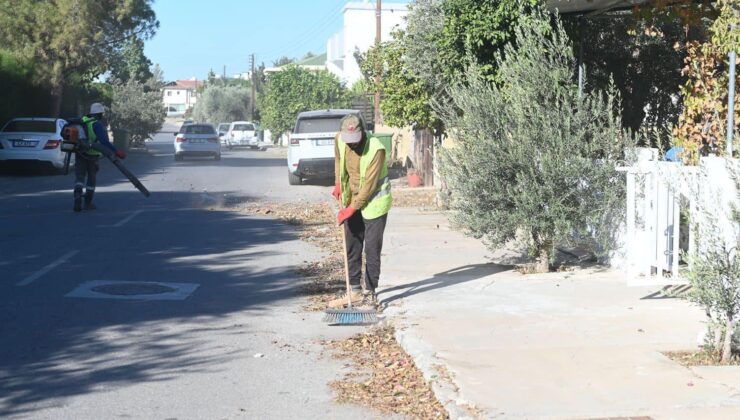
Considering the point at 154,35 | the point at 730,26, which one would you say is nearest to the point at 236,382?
the point at 730,26

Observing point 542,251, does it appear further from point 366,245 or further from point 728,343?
point 728,343

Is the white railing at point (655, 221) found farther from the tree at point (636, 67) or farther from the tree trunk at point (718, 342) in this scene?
the tree at point (636, 67)

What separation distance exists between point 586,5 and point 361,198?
4153 millimetres

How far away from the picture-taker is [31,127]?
28828 mm

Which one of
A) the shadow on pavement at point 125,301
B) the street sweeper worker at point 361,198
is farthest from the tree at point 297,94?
the street sweeper worker at point 361,198

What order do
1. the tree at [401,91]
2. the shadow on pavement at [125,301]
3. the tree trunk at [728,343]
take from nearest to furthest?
the tree trunk at [728,343] < the shadow on pavement at [125,301] < the tree at [401,91]

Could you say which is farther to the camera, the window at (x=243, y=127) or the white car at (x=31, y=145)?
the window at (x=243, y=127)

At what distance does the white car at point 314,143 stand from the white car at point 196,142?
15.1 meters

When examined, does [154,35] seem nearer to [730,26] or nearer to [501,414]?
[730,26]

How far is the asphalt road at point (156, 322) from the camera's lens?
21.3 feet

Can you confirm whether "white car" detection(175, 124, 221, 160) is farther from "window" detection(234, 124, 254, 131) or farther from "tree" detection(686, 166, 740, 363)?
"tree" detection(686, 166, 740, 363)

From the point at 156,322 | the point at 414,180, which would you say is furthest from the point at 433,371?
the point at 414,180

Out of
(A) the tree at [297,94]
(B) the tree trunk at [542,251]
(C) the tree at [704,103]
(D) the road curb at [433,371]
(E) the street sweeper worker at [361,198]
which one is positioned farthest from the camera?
(A) the tree at [297,94]

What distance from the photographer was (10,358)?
7395mm
